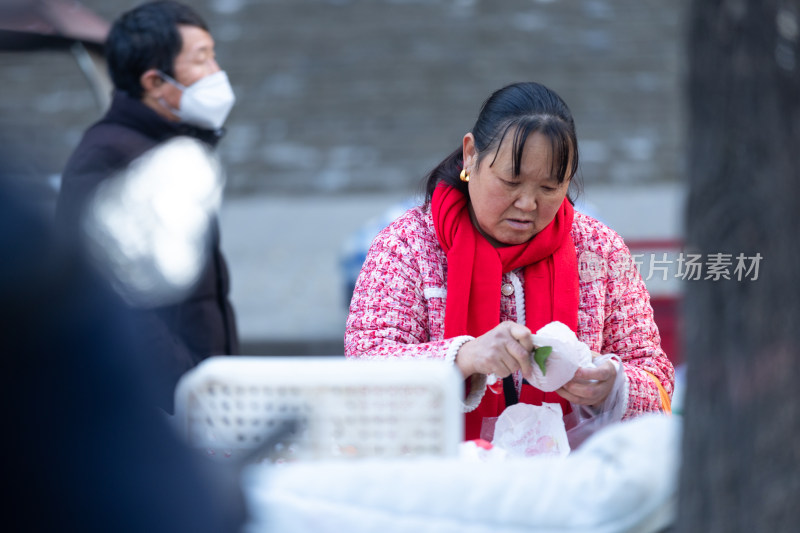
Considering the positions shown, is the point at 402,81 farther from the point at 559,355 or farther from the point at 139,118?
the point at 559,355

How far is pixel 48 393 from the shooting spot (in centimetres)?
111

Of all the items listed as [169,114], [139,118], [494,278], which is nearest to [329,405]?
[494,278]

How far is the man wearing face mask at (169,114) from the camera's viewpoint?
9.62 feet

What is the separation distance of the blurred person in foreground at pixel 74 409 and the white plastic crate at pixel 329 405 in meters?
0.41

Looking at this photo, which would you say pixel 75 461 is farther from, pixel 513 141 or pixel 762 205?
pixel 513 141

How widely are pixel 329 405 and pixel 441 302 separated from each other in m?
0.76

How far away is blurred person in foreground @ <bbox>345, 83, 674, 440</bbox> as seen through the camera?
2.28 m

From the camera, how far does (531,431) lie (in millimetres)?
2131

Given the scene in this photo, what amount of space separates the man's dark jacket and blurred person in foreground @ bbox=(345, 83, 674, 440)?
0.70m

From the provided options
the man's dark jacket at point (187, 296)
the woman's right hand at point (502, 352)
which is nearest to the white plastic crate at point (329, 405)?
the woman's right hand at point (502, 352)

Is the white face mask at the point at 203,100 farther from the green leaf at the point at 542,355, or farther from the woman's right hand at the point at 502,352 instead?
the green leaf at the point at 542,355

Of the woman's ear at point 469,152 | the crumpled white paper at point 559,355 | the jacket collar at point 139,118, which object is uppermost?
the jacket collar at point 139,118

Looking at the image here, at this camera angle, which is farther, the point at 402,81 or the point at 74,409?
the point at 402,81

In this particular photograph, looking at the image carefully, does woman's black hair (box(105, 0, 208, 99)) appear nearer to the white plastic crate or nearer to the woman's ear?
the woman's ear
